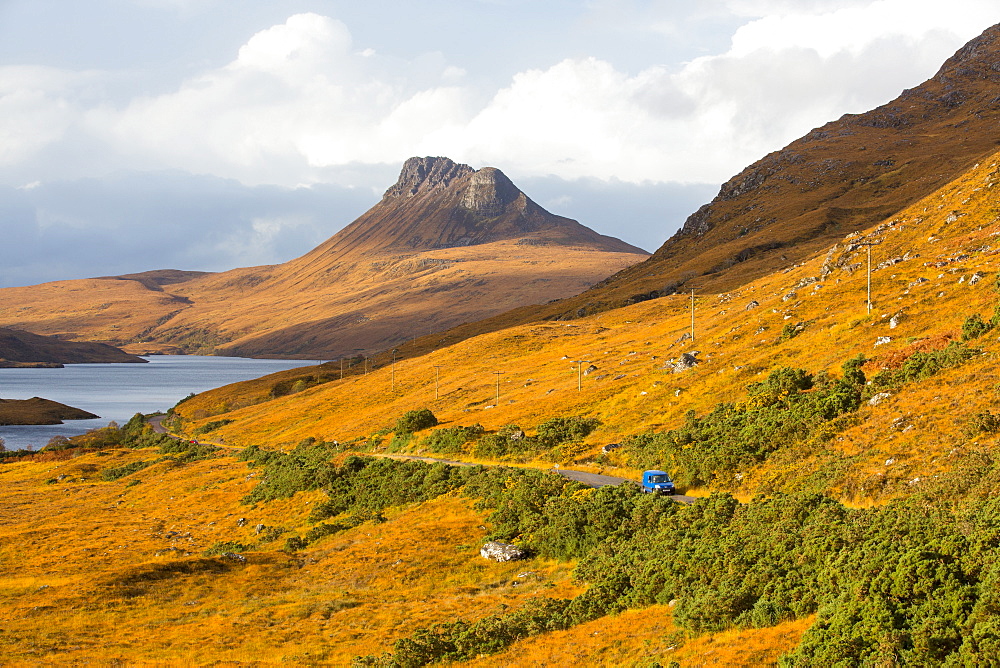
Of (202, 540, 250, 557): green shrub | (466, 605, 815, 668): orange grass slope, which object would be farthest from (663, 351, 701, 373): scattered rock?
(466, 605, 815, 668): orange grass slope

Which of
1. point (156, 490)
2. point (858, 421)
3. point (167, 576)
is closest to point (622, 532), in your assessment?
point (858, 421)

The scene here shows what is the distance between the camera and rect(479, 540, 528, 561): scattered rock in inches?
1459

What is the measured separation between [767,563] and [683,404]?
3643 centimetres

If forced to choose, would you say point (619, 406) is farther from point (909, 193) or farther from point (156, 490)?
point (909, 193)

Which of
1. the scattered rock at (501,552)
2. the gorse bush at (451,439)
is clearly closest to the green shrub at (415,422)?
the gorse bush at (451,439)

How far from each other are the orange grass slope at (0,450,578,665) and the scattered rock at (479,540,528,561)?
0.58 meters

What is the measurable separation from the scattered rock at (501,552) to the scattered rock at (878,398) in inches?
811

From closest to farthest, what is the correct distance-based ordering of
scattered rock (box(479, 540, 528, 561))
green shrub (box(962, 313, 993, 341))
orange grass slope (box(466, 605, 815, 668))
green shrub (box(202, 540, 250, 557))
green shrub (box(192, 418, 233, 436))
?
orange grass slope (box(466, 605, 815, 668)) < scattered rock (box(479, 540, 528, 561)) < green shrub (box(962, 313, 993, 341)) < green shrub (box(202, 540, 250, 557)) < green shrub (box(192, 418, 233, 436))

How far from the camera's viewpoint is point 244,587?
→ 3944 cm

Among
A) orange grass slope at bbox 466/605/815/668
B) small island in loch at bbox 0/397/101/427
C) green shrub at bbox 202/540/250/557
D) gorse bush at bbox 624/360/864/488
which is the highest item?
gorse bush at bbox 624/360/864/488

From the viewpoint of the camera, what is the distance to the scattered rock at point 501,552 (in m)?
37.1

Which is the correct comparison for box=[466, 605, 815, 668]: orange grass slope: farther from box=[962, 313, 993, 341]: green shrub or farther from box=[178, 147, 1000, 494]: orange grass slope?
box=[962, 313, 993, 341]: green shrub

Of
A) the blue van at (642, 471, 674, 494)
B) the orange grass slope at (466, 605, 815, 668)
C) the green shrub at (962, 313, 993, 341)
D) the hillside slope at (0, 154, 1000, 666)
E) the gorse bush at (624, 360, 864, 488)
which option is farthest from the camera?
the green shrub at (962, 313, 993, 341)

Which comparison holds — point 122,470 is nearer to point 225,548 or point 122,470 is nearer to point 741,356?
point 225,548
